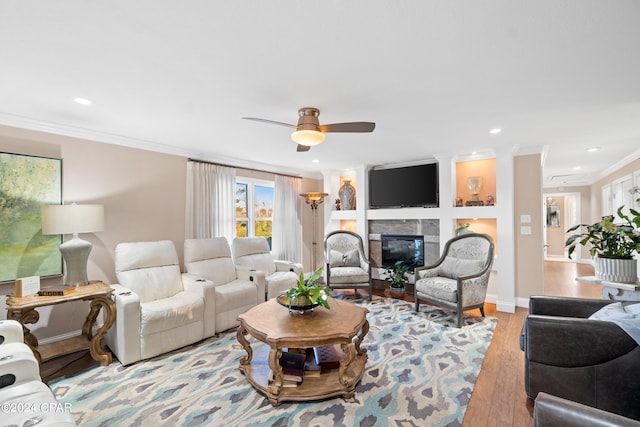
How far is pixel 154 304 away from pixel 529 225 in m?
4.90

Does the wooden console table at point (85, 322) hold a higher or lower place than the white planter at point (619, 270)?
lower

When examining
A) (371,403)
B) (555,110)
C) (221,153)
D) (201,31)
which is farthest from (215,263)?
(555,110)

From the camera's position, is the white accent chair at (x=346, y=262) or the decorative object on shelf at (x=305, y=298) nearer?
the decorative object on shelf at (x=305, y=298)

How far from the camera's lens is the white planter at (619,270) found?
236 centimetres

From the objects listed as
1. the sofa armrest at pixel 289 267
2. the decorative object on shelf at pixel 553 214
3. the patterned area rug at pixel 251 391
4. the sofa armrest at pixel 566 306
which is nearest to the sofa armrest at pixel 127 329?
the patterned area rug at pixel 251 391

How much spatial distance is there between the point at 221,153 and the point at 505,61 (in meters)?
3.69

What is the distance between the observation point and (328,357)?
2496mm

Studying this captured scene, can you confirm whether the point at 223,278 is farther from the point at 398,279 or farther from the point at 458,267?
the point at 458,267

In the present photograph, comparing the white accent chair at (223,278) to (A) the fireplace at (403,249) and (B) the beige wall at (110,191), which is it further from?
(A) the fireplace at (403,249)

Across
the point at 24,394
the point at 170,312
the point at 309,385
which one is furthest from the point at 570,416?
the point at 170,312

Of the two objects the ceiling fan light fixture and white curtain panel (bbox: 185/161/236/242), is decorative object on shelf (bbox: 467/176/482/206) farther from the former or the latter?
white curtain panel (bbox: 185/161/236/242)

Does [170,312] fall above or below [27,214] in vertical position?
below

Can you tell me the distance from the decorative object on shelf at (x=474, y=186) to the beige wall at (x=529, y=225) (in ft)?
1.58

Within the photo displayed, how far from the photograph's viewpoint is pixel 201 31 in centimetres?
154
